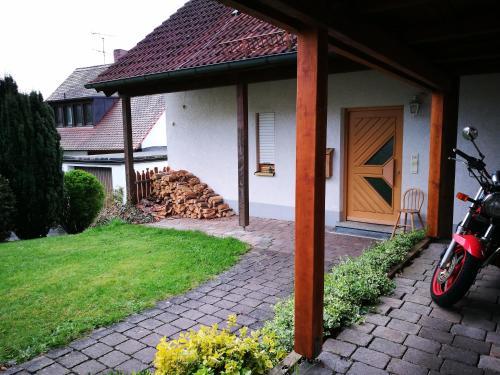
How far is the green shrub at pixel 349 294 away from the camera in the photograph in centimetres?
313

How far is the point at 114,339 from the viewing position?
349 cm

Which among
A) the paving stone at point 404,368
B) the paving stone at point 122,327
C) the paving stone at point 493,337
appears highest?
the paving stone at point 404,368

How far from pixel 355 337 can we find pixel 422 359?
1.65ft

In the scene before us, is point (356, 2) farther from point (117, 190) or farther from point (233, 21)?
point (117, 190)

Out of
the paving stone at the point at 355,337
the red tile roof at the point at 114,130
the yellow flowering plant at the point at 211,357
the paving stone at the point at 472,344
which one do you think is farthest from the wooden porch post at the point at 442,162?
the red tile roof at the point at 114,130

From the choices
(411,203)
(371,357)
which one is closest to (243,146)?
(411,203)

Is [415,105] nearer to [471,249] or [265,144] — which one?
[265,144]

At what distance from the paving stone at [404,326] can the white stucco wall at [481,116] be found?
3877 millimetres

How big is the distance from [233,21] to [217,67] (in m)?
2.76

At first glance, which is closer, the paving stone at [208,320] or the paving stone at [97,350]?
the paving stone at [97,350]

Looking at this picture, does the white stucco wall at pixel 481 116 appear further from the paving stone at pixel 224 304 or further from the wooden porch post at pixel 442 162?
the paving stone at pixel 224 304

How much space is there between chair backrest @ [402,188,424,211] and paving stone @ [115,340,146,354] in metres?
5.13

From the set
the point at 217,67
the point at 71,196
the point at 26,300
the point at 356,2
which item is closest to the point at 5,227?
the point at 71,196

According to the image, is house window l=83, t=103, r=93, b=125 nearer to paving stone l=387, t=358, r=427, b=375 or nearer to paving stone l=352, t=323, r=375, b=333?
paving stone l=352, t=323, r=375, b=333
